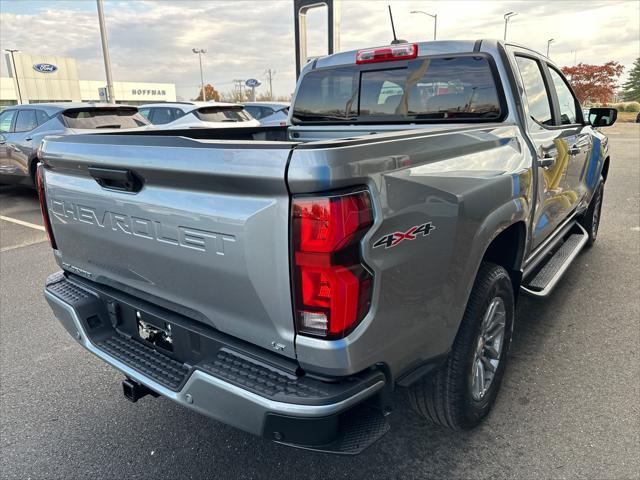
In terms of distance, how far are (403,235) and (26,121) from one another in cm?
950

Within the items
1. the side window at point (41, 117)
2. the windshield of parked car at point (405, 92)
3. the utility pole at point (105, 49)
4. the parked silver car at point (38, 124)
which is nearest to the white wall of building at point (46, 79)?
the utility pole at point (105, 49)

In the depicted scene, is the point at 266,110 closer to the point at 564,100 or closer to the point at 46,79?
the point at 564,100

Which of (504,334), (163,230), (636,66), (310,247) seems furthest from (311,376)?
(636,66)

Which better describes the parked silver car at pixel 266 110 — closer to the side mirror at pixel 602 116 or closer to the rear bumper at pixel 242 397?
the side mirror at pixel 602 116

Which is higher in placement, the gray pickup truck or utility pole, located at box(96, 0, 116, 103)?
utility pole, located at box(96, 0, 116, 103)

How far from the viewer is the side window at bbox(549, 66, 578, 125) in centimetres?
396

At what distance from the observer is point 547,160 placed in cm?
313

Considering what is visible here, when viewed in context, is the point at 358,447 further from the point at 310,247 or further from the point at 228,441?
the point at 228,441

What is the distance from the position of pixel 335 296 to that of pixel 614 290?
3.90 m

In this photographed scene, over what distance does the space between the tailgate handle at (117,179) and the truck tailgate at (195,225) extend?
16 millimetres

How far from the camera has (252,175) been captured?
160 centimetres

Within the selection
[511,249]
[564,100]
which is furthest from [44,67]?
[511,249]

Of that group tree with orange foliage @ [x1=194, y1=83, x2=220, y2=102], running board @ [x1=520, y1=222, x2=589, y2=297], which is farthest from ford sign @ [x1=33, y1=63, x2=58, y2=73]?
running board @ [x1=520, y1=222, x2=589, y2=297]

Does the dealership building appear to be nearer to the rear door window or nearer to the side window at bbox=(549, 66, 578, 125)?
the rear door window
